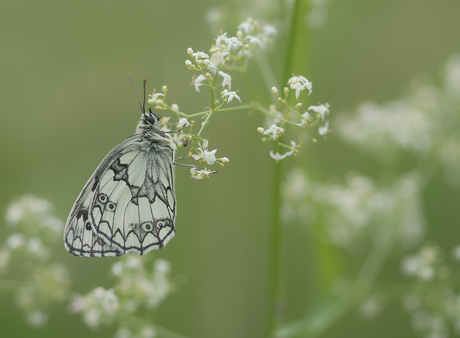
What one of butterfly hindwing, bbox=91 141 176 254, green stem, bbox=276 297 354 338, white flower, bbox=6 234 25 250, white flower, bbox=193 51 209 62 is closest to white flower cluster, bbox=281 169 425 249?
green stem, bbox=276 297 354 338

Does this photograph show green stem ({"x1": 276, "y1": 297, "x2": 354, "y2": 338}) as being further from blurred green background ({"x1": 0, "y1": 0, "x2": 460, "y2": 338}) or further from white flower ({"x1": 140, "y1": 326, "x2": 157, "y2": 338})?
blurred green background ({"x1": 0, "y1": 0, "x2": 460, "y2": 338})

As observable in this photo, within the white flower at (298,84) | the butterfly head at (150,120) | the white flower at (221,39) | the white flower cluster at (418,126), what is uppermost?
the white flower cluster at (418,126)

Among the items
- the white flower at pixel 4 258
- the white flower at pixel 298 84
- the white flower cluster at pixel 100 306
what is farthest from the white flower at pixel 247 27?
the white flower at pixel 4 258

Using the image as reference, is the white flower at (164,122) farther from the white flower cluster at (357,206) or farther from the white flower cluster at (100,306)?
the white flower cluster at (357,206)

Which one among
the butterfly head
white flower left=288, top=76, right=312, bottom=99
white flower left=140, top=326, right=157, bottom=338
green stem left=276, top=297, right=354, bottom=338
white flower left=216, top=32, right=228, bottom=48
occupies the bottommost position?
white flower left=140, top=326, right=157, bottom=338

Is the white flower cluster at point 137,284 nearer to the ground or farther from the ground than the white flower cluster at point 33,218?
nearer to the ground

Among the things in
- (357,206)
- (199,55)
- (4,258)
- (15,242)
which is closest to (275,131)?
(199,55)

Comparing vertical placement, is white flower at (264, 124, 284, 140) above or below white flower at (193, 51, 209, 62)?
below
